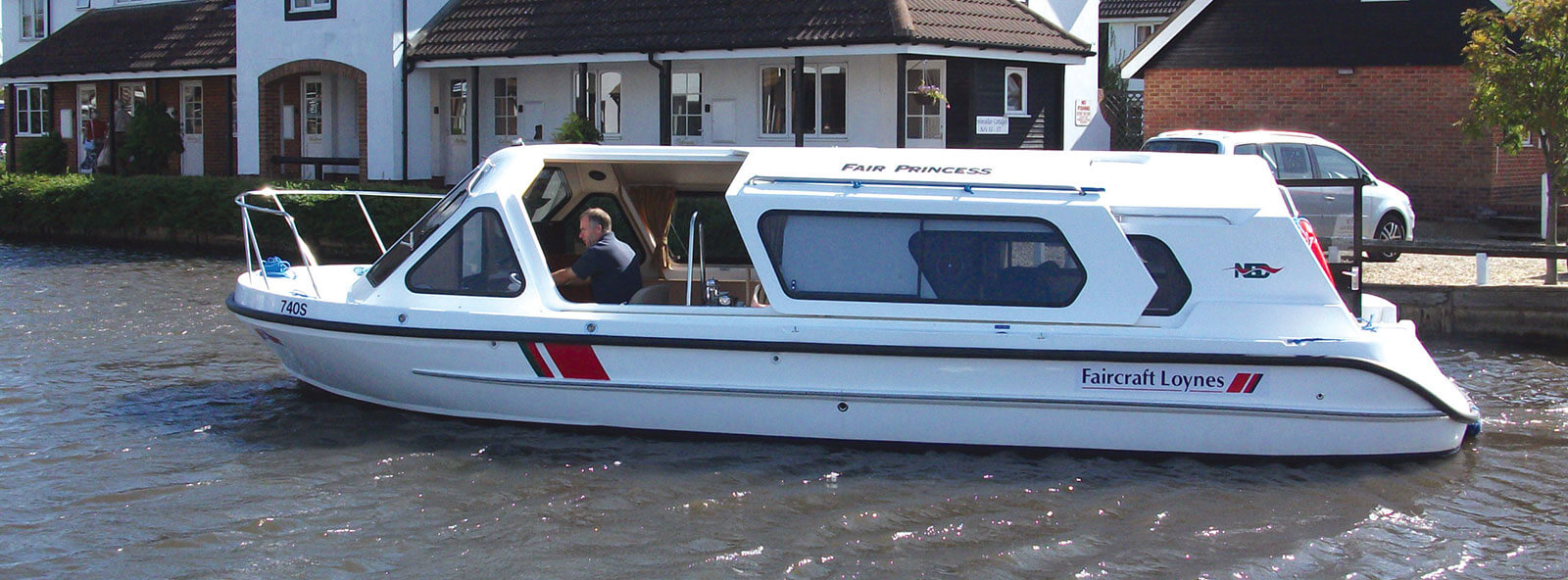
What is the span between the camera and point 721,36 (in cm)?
2270

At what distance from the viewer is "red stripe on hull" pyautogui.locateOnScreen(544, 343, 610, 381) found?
354 inches

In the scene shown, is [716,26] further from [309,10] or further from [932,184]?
[932,184]

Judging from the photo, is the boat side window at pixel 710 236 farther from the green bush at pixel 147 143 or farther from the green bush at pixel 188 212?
the green bush at pixel 147 143

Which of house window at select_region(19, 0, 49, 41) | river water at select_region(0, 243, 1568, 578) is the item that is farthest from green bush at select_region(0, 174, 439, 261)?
house window at select_region(19, 0, 49, 41)

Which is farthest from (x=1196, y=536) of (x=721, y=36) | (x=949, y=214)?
(x=721, y=36)

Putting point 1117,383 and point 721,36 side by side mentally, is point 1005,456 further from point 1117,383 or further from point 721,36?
point 721,36

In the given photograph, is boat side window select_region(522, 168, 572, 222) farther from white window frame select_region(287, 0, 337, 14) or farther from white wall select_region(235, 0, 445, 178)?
white window frame select_region(287, 0, 337, 14)

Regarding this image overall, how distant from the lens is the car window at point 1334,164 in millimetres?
17844

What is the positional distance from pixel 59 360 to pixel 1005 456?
8061mm

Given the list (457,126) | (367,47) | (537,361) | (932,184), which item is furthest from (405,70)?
(932,184)

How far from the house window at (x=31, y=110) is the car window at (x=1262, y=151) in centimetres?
2755

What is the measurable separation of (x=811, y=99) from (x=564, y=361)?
14.8 m

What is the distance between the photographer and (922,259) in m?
8.79

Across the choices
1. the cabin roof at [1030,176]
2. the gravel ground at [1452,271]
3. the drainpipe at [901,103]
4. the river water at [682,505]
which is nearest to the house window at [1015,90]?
the drainpipe at [901,103]
